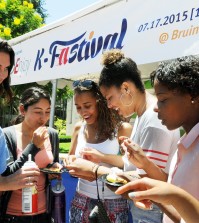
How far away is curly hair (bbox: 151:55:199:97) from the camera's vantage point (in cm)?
123

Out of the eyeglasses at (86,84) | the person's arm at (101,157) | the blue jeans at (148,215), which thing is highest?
the eyeglasses at (86,84)

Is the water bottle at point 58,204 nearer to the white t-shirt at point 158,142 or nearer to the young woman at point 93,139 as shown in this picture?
the young woman at point 93,139

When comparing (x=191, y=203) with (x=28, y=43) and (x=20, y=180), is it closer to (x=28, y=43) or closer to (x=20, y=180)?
(x=20, y=180)

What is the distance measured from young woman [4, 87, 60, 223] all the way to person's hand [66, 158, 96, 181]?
0.27 metres

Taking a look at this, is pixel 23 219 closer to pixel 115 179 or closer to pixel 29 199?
pixel 29 199

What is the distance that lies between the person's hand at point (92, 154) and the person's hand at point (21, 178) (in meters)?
0.45

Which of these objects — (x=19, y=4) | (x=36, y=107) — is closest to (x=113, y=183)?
(x=36, y=107)

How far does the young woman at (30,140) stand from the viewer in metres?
2.21

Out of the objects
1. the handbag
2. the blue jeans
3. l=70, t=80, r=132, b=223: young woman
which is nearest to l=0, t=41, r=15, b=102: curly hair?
l=70, t=80, r=132, b=223: young woman

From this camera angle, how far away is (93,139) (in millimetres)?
2371

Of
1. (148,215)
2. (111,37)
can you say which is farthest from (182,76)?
(111,37)

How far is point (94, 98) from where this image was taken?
2.45 metres

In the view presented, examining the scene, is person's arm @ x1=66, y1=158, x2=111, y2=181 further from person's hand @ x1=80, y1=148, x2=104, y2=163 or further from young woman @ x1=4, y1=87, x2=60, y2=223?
young woman @ x1=4, y1=87, x2=60, y2=223

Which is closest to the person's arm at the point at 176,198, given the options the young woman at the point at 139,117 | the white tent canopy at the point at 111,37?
the young woman at the point at 139,117
